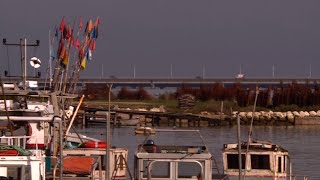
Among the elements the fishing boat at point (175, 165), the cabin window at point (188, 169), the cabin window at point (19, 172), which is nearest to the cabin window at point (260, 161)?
the fishing boat at point (175, 165)

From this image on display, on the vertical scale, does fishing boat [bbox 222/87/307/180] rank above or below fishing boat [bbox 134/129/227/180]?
below

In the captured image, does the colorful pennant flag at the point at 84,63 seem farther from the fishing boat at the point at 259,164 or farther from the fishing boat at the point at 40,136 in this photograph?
the fishing boat at the point at 259,164

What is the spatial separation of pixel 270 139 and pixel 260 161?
37.4 m

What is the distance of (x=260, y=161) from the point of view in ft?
94.8

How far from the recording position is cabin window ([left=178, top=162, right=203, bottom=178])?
68.7ft

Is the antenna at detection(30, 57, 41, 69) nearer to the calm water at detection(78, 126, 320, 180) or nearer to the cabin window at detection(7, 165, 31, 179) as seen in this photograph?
the calm water at detection(78, 126, 320, 180)

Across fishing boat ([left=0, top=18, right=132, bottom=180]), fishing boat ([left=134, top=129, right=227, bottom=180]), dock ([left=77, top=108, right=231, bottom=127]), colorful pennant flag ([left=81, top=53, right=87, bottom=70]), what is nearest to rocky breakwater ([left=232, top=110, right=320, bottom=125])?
dock ([left=77, top=108, right=231, bottom=127])

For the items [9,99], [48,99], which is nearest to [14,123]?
[9,99]

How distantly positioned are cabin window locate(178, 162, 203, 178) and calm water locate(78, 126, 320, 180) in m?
15.7

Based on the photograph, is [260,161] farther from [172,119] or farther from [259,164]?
[172,119]

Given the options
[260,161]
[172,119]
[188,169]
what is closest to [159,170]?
[188,169]

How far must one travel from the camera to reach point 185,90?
13700 cm

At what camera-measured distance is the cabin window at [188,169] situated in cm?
2094

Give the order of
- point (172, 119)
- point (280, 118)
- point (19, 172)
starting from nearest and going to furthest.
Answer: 1. point (19, 172)
2. point (172, 119)
3. point (280, 118)
